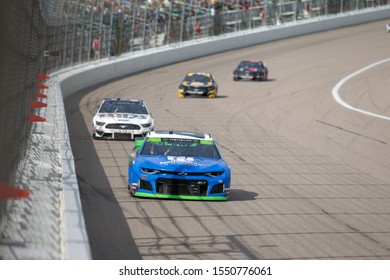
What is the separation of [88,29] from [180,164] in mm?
27007

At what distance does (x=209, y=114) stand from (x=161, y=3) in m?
22.0

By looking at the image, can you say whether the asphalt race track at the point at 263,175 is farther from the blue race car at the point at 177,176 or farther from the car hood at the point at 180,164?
the car hood at the point at 180,164

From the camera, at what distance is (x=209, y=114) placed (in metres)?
31.3

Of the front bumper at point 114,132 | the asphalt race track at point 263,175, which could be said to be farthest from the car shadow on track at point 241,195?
the front bumper at point 114,132

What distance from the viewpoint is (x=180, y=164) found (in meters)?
14.5

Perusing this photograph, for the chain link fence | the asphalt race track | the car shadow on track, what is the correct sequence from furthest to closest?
the car shadow on track, the asphalt race track, the chain link fence

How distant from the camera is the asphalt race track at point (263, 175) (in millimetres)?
11039

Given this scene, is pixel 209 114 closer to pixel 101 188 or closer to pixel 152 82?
pixel 152 82

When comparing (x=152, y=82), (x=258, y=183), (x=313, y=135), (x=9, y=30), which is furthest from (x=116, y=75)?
(x=9, y=30)

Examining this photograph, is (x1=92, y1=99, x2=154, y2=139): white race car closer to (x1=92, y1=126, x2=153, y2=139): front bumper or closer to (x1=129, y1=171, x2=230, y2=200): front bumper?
(x1=92, y1=126, x2=153, y2=139): front bumper

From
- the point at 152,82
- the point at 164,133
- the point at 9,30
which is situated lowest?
the point at 152,82

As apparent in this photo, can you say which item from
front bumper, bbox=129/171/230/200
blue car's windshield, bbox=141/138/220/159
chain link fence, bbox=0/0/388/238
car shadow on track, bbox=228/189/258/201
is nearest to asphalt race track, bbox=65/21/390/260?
car shadow on track, bbox=228/189/258/201

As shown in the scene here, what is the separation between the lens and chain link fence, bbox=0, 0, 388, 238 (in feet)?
27.8

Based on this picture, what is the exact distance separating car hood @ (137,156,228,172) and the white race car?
7.82 metres
